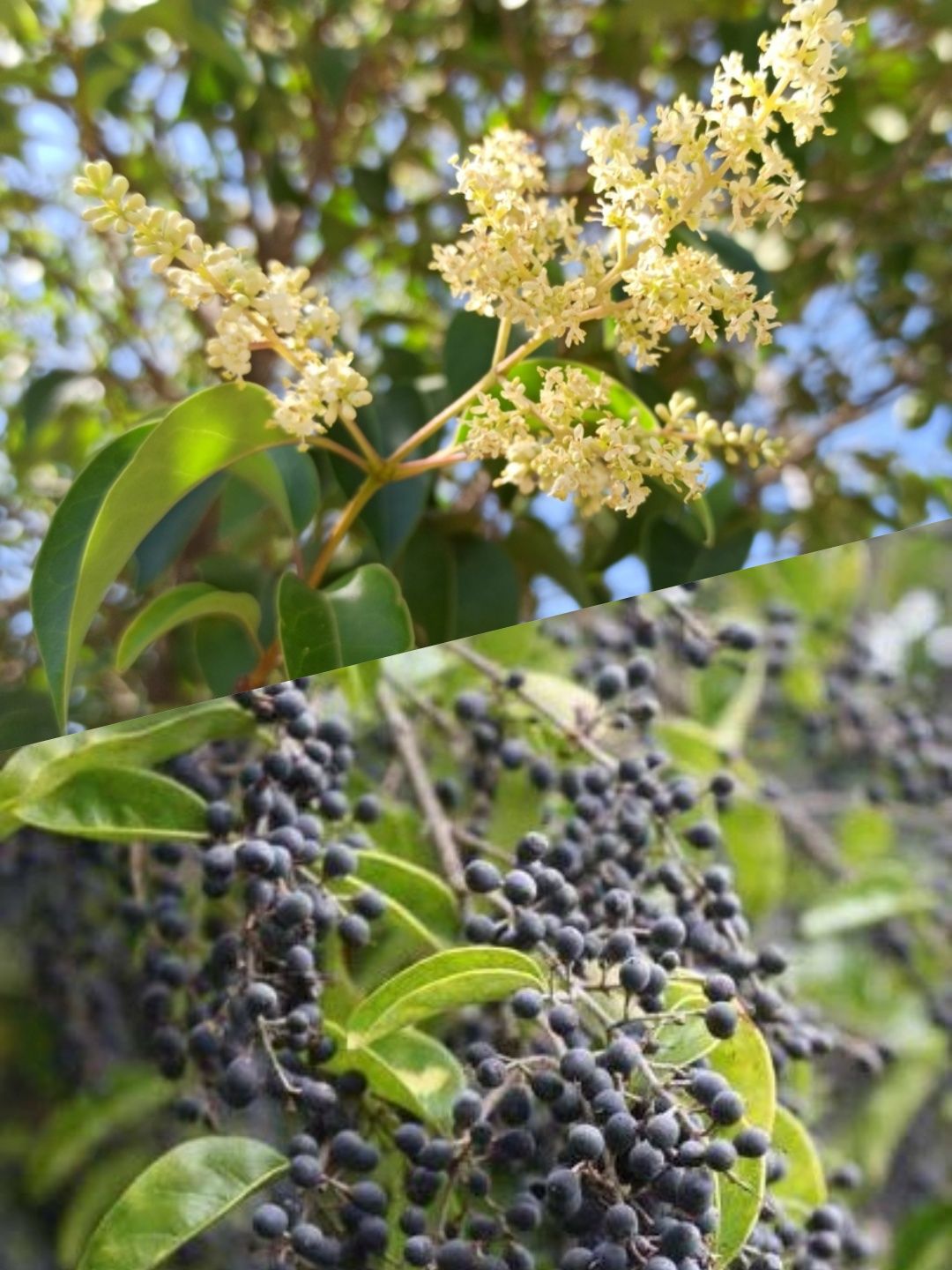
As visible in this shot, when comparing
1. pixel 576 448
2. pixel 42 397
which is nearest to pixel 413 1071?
pixel 576 448

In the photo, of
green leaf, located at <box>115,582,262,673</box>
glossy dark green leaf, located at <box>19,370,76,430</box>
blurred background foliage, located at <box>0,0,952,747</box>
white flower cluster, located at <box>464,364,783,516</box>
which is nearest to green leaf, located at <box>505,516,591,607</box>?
blurred background foliage, located at <box>0,0,952,747</box>

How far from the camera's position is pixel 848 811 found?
1.82 feet

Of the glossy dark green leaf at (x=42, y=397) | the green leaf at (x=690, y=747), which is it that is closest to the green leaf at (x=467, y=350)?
the green leaf at (x=690, y=747)

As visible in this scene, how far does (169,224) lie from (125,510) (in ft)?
0.52

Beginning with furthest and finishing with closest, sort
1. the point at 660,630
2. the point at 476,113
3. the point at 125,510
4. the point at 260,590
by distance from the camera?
the point at 476,113 < the point at 260,590 < the point at 125,510 < the point at 660,630

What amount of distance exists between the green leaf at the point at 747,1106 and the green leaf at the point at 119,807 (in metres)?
0.20

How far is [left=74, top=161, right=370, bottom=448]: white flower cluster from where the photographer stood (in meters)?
0.59

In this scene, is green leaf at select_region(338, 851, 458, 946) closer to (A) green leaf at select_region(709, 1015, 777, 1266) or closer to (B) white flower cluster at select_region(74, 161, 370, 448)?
(A) green leaf at select_region(709, 1015, 777, 1266)

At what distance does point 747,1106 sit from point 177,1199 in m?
0.19

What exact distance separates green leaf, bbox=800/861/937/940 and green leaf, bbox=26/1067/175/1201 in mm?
239

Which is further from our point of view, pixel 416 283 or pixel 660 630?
pixel 416 283

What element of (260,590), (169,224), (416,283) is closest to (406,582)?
(260,590)

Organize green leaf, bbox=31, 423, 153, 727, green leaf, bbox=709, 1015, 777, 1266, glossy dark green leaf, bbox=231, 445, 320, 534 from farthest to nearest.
→ glossy dark green leaf, bbox=231, 445, 320, 534 → green leaf, bbox=31, 423, 153, 727 → green leaf, bbox=709, 1015, 777, 1266

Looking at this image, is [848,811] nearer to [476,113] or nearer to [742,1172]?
[742,1172]
